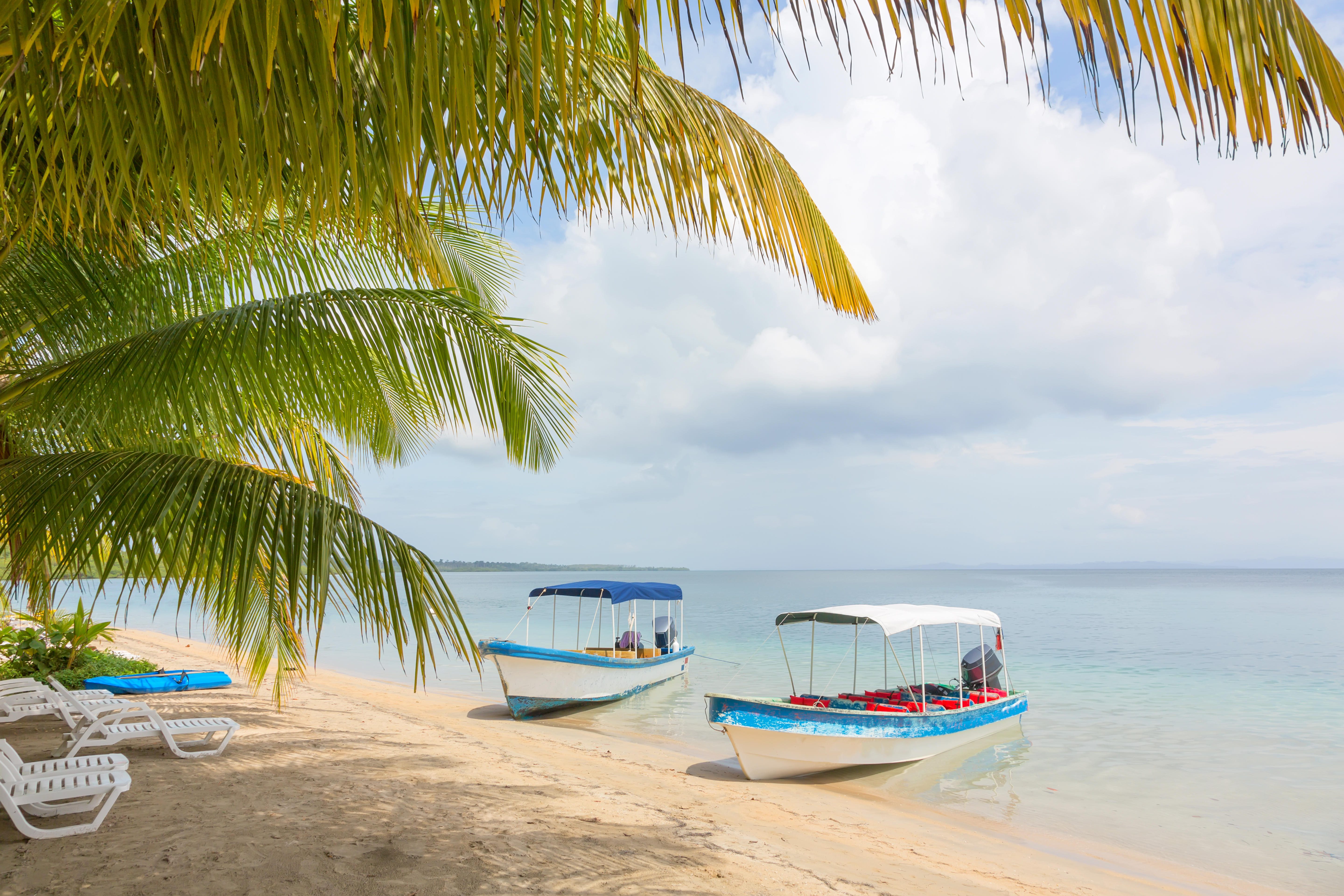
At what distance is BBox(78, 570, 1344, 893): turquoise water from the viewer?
10078 mm

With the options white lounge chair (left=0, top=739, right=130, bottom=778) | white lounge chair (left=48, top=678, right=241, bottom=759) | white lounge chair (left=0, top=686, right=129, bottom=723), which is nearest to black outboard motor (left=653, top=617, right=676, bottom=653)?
white lounge chair (left=48, top=678, right=241, bottom=759)

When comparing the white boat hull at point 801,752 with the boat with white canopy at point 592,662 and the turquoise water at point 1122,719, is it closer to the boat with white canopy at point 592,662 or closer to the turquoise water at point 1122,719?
the turquoise water at point 1122,719

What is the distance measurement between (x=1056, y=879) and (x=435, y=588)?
6.99 meters

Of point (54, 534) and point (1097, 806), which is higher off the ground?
point (54, 534)

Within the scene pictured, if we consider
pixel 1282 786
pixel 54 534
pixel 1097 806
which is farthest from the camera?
pixel 1282 786

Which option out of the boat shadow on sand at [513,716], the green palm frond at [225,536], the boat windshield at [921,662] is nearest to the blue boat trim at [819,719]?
the boat windshield at [921,662]

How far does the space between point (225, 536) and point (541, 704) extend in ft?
42.3

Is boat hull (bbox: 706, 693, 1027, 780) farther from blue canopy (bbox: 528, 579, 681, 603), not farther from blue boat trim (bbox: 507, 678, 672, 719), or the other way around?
blue canopy (bbox: 528, 579, 681, 603)

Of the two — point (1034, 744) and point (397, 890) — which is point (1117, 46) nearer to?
point (397, 890)

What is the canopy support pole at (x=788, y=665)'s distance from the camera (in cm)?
1294

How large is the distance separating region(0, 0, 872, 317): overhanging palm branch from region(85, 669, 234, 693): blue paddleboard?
11.2m

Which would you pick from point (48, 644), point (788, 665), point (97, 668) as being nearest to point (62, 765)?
point (97, 668)

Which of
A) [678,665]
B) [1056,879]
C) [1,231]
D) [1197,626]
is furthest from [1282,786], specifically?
[1197,626]

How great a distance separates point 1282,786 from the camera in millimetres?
12070
